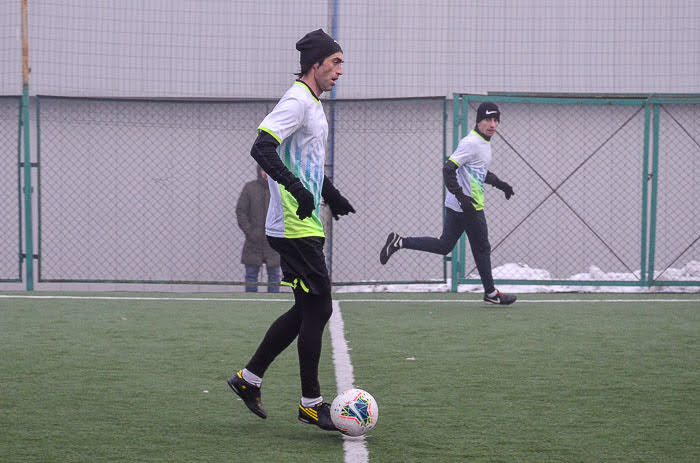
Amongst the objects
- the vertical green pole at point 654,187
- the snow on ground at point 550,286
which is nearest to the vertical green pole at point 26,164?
the snow on ground at point 550,286

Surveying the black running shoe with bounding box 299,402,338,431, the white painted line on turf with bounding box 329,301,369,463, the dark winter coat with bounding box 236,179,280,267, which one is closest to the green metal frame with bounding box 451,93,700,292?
the white painted line on turf with bounding box 329,301,369,463

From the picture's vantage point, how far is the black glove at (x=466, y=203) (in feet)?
32.8

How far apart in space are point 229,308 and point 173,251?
3.99 meters

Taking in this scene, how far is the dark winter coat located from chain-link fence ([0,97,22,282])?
3.14 meters

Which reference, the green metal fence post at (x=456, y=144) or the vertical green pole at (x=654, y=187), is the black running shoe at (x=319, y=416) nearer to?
the green metal fence post at (x=456, y=144)

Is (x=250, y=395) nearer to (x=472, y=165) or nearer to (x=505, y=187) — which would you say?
(x=472, y=165)

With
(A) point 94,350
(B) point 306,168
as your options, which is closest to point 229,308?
(A) point 94,350

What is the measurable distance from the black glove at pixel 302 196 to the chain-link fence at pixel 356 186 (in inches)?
360

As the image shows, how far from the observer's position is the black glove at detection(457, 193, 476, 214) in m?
9.99

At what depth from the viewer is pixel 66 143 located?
1398 cm

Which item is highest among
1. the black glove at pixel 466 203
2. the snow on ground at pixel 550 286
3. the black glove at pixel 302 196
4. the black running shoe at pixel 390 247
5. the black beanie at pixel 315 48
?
the black beanie at pixel 315 48

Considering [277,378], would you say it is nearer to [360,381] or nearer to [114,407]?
[360,381]

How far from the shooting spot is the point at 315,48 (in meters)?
4.84

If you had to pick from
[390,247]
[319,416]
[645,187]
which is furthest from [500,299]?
[319,416]
